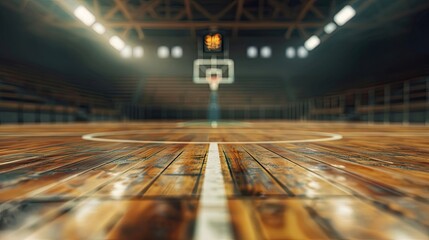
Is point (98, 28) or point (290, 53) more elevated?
point (290, 53)

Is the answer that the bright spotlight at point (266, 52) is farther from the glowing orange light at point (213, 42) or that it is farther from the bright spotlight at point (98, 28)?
the bright spotlight at point (98, 28)

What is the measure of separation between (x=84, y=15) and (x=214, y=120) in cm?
548

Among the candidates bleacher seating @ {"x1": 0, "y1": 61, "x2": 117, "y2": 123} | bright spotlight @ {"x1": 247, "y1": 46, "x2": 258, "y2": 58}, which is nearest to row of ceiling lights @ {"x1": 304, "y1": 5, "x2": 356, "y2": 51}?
bright spotlight @ {"x1": 247, "y1": 46, "x2": 258, "y2": 58}

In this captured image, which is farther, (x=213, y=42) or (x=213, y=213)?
(x=213, y=42)

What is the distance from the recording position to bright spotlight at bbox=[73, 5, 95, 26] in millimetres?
9566

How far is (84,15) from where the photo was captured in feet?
32.7

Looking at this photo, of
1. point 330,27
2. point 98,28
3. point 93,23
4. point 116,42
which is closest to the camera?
point 93,23

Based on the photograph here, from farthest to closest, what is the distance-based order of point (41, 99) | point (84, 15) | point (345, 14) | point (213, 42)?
point (213, 42)
point (345, 14)
point (84, 15)
point (41, 99)

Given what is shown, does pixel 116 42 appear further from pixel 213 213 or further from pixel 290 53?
pixel 213 213

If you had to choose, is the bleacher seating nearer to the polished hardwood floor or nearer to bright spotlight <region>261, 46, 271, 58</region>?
the polished hardwood floor

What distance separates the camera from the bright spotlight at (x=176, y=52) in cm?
1800

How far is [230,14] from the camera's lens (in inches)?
576

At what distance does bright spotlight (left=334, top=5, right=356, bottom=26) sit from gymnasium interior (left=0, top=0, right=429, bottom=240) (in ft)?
0.20

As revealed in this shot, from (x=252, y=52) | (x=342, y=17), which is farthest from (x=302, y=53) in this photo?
(x=342, y=17)
